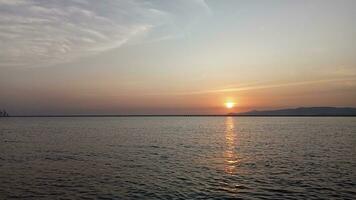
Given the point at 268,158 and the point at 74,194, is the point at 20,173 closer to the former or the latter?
the point at 74,194

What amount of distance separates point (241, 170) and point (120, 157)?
752 inches

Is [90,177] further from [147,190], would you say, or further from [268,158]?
[268,158]

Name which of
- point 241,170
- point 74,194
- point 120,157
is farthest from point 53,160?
point 241,170

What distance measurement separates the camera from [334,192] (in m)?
28.3

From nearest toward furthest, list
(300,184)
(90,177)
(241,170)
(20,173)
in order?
(300,184) → (90,177) → (20,173) → (241,170)

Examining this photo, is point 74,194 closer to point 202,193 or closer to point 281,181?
point 202,193

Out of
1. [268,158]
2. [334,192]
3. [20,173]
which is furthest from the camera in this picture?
[268,158]

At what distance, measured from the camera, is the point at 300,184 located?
31.1m

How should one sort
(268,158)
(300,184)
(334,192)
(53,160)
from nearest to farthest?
1. (334,192)
2. (300,184)
3. (53,160)
4. (268,158)

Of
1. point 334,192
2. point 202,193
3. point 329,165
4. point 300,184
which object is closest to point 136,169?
point 202,193

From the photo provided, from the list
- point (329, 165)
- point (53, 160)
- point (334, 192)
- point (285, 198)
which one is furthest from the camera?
point (53, 160)

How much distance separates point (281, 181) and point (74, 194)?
60.2 ft

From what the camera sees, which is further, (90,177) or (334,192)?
(90,177)

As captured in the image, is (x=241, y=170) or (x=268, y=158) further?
(x=268, y=158)
